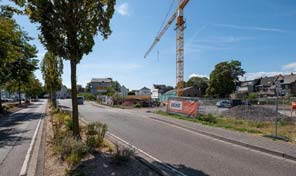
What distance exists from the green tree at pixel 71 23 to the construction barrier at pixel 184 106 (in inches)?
503

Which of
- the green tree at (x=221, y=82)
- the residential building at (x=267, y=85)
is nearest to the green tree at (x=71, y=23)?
the green tree at (x=221, y=82)

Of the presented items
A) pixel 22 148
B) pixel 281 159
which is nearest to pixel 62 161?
pixel 22 148

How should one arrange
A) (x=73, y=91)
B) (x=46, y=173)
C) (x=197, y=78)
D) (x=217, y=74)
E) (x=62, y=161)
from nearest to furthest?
(x=46, y=173), (x=62, y=161), (x=73, y=91), (x=217, y=74), (x=197, y=78)

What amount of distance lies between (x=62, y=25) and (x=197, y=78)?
109263mm

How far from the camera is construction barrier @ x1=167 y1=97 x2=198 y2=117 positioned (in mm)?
19058

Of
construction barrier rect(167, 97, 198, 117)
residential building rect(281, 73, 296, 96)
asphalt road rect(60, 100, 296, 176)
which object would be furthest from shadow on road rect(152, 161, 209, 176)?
residential building rect(281, 73, 296, 96)

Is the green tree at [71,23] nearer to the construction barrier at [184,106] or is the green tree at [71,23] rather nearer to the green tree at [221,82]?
the construction barrier at [184,106]

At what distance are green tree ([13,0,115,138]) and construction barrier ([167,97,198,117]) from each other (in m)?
12.8

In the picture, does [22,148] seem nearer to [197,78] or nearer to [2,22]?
[2,22]

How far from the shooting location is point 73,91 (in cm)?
788

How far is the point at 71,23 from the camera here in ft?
24.1

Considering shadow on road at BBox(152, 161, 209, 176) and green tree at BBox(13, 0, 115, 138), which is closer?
shadow on road at BBox(152, 161, 209, 176)

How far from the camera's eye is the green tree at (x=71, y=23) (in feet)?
23.5

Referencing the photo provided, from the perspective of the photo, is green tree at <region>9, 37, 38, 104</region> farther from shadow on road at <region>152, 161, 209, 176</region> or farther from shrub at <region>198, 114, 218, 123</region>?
shadow on road at <region>152, 161, 209, 176</region>
